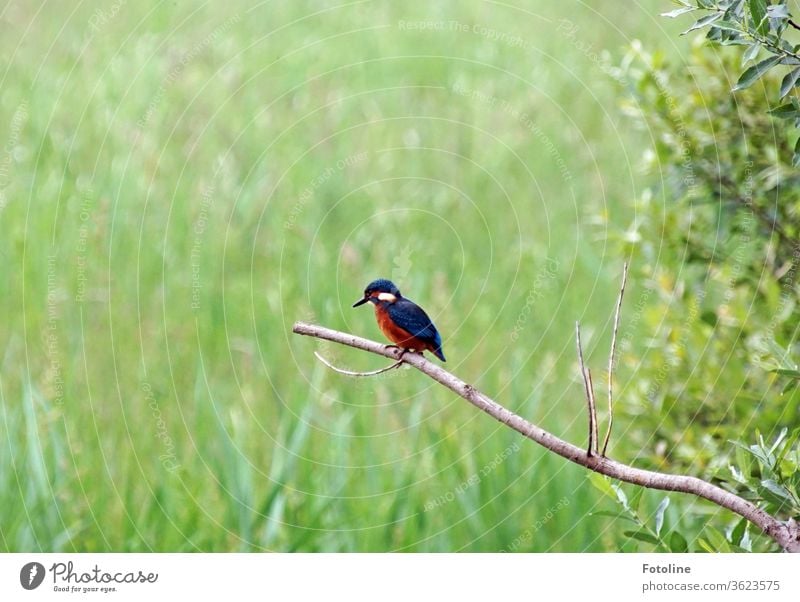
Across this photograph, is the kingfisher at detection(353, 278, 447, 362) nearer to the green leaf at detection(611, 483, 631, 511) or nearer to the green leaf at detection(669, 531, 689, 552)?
the green leaf at detection(611, 483, 631, 511)

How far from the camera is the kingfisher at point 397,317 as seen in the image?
1135 millimetres

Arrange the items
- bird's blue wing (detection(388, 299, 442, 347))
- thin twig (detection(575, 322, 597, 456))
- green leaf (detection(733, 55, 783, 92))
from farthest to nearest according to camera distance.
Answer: bird's blue wing (detection(388, 299, 442, 347)) → green leaf (detection(733, 55, 783, 92)) → thin twig (detection(575, 322, 597, 456))

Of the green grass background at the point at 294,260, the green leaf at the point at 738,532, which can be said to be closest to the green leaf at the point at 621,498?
the green leaf at the point at 738,532

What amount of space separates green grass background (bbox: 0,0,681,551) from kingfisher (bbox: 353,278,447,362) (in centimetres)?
46

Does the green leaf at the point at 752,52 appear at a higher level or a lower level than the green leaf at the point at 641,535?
higher

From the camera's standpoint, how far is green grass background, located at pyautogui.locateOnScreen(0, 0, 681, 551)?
156 cm

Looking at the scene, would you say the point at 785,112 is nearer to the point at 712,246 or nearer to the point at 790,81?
the point at 790,81

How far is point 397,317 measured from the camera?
1136 millimetres

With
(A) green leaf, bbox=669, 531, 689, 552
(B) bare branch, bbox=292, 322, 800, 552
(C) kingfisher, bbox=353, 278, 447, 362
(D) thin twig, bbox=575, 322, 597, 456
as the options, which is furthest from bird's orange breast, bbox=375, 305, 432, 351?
(A) green leaf, bbox=669, 531, 689, 552

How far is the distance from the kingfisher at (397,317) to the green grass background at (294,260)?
1.52 feet

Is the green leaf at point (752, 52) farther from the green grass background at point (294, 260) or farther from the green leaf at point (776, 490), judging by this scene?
the green grass background at point (294, 260)

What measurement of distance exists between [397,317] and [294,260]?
80 centimetres
